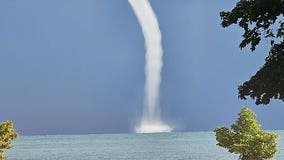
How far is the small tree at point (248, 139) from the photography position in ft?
178

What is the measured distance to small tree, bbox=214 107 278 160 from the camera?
54312 millimetres

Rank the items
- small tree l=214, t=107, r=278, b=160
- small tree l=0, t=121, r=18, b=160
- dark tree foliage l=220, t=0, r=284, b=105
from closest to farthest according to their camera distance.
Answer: dark tree foliage l=220, t=0, r=284, b=105
small tree l=214, t=107, r=278, b=160
small tree l=0, t=121, r=18, b=160

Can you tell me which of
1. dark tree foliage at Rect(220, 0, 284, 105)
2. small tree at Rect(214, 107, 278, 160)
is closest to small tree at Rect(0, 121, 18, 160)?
small tree at Rect(214, 107, 278, 160)

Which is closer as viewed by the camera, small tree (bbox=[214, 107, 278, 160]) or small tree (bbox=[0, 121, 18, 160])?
small tree (bbox=[214, 107, 278, 160])

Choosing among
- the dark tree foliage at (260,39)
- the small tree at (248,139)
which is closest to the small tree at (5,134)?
the small tree at (248,139)

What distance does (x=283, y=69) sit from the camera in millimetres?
23578

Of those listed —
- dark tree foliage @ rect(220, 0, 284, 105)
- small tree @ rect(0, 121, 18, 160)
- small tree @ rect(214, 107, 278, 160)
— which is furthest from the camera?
small tree @ rect(0, 121, 18, 160)

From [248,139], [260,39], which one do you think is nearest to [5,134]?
[248,139]

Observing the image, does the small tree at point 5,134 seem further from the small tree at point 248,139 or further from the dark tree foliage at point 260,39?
the dark tree foliage at point 260,39

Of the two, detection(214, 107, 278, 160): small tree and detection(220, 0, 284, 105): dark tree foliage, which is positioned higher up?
detection(214, 107, 278, 160): small tree

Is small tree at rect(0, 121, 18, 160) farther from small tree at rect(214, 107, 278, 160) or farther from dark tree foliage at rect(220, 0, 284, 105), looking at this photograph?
dark tree foliage at rect(220, 0, 284, 105)

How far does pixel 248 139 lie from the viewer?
178 feet

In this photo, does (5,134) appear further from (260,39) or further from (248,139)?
(260,39)

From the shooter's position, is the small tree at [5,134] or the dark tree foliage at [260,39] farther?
the small tree at [5,134]
